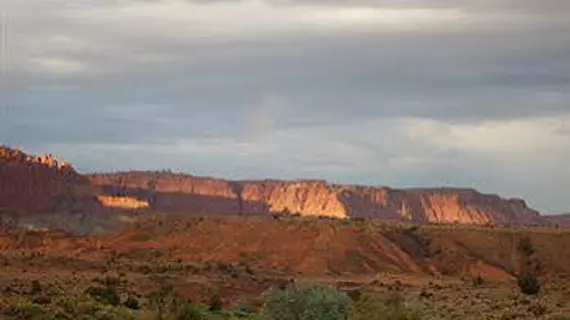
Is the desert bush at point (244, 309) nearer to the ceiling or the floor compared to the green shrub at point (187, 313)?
nearer to the floor

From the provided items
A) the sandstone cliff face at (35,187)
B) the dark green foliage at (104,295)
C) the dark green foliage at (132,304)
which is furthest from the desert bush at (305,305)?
the sandstone cliff face at (35,187)

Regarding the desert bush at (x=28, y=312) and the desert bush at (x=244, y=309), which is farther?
the desert bush at (x=244, y=309)

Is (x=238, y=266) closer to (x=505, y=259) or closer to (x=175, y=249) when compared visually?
(x=175, y=249)

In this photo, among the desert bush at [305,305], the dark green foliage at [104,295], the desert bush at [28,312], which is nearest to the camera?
the desert bush at [305,305]

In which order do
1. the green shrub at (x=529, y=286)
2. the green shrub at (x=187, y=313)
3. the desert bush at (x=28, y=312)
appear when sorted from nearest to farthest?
the desert bush at (x=28, y=312) < the green shrub at (x=187, y=313) < the green shrub at (x=529, y=286)

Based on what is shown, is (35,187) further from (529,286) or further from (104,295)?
(529,286)

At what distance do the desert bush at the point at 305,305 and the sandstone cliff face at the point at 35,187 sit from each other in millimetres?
142545

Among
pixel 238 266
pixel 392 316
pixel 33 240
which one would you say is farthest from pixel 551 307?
pixel 33 240

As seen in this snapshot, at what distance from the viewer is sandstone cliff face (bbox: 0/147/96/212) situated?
184m

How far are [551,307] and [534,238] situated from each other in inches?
3238

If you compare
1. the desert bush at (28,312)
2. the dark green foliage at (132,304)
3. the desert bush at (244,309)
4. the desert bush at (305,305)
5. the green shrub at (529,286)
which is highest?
the green shrub at (529,286)

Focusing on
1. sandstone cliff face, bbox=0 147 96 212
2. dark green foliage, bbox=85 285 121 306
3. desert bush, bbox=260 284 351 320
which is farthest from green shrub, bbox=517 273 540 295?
sandstone cliff face, bbox=0 147 96 212

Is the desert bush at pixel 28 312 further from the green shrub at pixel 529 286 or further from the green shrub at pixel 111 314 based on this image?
the green shrub at pixel 529 286

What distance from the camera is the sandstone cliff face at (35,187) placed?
18450 cm
